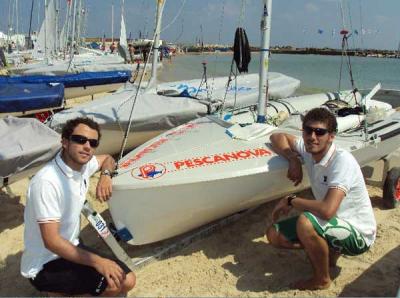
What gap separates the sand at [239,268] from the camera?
127 inches

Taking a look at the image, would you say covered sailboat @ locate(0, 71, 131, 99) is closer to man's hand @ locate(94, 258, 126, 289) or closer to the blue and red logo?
the blue and red logo

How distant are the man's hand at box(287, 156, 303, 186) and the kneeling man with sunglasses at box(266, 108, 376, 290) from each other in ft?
0.95

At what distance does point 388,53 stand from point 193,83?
7952 centimetres

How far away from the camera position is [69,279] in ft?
8.39

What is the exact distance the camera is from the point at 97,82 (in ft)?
34.1

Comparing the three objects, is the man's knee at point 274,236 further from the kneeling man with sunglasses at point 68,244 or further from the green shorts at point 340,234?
the kneeling man with sunglasses at point 68,244

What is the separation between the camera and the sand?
3.22m

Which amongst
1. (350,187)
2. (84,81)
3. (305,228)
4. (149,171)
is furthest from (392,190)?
(84,81)

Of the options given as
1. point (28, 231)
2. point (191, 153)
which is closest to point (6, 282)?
point (28, 231)

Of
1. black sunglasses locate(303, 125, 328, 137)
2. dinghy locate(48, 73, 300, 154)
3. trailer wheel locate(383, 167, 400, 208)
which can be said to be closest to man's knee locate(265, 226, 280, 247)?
black sunglasses locate(303, 125, 328, 137)

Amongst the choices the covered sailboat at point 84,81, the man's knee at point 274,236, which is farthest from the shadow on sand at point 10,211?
the covered sailboat at point 84,81

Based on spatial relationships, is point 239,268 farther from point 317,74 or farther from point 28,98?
point 317,74

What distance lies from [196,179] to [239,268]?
0.87 metres

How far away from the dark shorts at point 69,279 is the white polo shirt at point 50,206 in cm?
5
